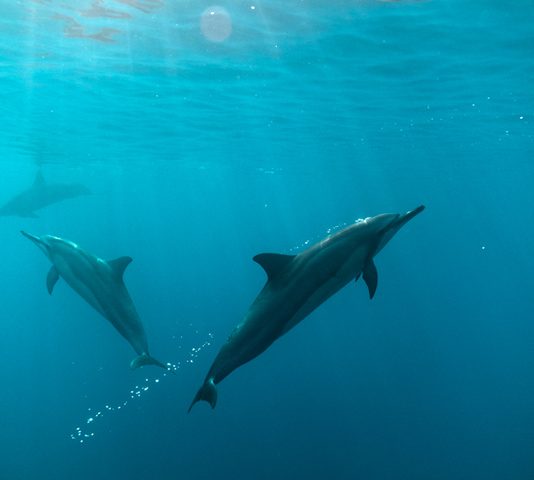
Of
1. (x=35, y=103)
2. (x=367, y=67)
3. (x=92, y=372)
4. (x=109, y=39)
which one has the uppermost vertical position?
(x=35, y=103)

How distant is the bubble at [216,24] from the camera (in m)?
13.7

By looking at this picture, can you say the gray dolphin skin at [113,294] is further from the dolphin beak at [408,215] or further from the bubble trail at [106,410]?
the bubble trail at [106,410]

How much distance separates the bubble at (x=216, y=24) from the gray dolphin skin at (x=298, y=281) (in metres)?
9.92

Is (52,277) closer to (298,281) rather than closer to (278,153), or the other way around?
(298,281)

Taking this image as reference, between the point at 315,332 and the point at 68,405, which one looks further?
the point at 315,332

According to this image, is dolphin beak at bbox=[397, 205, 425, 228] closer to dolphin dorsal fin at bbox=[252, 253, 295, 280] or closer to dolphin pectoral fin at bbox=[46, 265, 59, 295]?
dolphin dorsal fin at bbox=[252, 253, 295, 280]

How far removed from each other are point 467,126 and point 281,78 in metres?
14.0

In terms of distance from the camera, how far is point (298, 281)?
577 centimetres

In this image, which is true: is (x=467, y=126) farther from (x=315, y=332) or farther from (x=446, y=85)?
(x=315, y=332)

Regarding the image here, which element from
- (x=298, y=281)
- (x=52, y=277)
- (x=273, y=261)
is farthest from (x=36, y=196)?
(x=298, y=281)

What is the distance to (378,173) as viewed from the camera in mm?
58875

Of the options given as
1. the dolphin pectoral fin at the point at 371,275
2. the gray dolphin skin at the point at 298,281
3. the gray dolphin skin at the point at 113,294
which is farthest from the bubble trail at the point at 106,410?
the dolphin pectoral fin at the point at 371,275

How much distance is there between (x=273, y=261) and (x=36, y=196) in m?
28.4

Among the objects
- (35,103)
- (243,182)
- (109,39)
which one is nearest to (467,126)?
(109,39)
